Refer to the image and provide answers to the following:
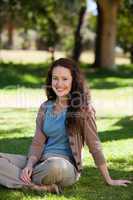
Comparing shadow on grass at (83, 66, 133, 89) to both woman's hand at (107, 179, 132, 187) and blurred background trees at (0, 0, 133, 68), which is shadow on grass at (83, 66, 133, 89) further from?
woman's hand at (107, 179, 132, 187)

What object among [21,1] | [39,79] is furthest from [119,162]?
[21,1]

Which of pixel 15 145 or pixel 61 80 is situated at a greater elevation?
pixel 61 80

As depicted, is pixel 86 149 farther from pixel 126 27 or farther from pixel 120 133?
pixel 126 27

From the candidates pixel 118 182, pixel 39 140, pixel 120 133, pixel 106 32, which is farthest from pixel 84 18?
pixel 39 140

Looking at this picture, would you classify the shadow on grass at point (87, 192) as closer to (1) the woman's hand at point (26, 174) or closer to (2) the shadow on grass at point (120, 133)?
(1) the woman's hand at point (26, 174)

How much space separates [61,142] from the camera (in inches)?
229

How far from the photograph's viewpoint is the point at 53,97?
595cm

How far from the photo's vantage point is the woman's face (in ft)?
18.8

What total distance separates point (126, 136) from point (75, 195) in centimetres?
395

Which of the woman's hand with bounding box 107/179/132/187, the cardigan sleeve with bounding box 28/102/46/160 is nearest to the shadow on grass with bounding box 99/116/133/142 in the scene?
the woman's hand with bounding box 107/179/132/187

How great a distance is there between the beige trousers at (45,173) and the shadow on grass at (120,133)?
3.42m

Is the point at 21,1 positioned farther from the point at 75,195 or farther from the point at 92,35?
the point at 92,35

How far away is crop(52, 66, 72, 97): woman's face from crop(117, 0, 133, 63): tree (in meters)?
24.1

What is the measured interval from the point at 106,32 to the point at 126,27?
1532 cm
